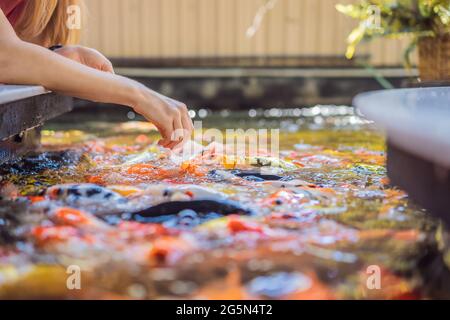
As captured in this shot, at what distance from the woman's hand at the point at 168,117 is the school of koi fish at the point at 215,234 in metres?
0.13

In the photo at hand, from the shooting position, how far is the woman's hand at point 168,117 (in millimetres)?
1695

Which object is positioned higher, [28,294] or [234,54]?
[234,54]

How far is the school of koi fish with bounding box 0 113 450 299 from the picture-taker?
42.9 inches

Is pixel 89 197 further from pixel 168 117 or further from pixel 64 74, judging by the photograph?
pixel 64 74

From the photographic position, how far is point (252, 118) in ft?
15.1

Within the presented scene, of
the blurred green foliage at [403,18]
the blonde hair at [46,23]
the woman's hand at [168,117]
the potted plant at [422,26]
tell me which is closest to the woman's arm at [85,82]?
the woman's hand at [168,117]

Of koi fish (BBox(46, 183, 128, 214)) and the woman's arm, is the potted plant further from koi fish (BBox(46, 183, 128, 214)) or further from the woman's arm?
koi fish (BBox(46, 183, 128, 214))

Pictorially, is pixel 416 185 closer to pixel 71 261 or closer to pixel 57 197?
pixel 71 261

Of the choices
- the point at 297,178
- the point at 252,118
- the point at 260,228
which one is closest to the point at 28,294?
the point at 260,228

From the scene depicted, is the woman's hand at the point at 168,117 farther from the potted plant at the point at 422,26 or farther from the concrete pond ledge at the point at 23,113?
the potted plant at the point at 422,26

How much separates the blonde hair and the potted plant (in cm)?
181

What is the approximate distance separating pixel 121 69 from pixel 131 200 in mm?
4008

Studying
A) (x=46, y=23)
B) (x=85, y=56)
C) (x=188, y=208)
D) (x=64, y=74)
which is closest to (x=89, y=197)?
(x=188, y=208)

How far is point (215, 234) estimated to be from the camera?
1.33 metres
